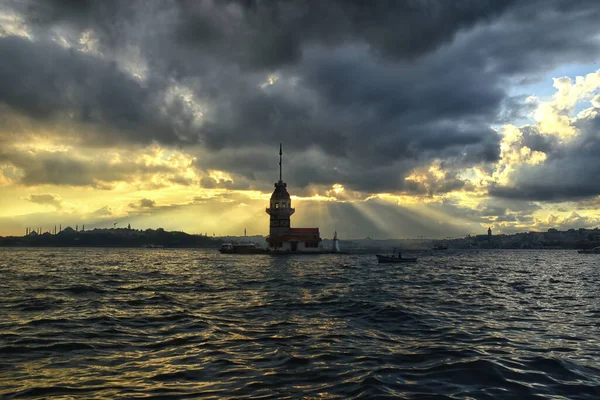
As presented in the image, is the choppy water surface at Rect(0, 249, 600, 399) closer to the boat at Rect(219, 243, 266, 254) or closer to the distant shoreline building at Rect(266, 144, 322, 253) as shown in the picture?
the distant shoreline building at Rect(266, 144, 322, 253)

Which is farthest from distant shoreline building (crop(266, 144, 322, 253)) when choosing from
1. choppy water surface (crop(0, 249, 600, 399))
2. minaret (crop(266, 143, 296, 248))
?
choppy water surface (crop(0, 249, 600, 399))

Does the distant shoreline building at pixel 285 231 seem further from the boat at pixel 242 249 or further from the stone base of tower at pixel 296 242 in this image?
the boat at pixel 242 249

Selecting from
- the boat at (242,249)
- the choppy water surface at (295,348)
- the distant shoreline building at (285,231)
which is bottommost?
the choppy water surface at (295,348)

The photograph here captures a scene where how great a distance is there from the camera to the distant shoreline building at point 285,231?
445ft

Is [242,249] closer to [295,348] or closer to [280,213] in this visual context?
[280,213]

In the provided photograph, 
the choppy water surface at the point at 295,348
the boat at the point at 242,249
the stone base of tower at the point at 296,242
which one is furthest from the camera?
the boat at the point at 242,249

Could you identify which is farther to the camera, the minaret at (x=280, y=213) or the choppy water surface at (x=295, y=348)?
the minaret at (x=280, y=213)

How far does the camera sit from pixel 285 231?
461 feet

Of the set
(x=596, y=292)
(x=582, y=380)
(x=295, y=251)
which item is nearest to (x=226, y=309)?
(x=582, y=380)

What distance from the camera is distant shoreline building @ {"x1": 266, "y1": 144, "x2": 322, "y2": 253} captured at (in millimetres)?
135500

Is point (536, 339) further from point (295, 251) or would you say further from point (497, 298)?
point (295, 251)

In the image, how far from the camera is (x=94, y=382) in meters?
11.1

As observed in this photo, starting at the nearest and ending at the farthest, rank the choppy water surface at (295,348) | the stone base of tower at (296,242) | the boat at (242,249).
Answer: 1. the choppy water surface at (295,348)
2. the stone base of tower at (296,242)
3. the boat at (242,249)

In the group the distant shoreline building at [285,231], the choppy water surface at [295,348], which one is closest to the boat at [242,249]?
the distant shoreline building at [285,231]
